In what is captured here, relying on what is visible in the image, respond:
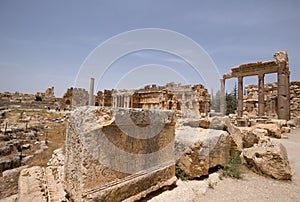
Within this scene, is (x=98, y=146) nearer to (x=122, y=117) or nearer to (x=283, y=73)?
(x=122, y=117)

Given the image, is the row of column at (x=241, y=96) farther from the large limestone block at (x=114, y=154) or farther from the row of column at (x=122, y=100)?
the large limestone block at (x=114, y=154)

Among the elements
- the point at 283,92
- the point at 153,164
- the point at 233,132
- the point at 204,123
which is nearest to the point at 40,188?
the point at 153,164

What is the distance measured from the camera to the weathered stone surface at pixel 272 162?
300 cm

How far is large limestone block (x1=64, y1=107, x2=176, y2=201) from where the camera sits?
1.69 meters

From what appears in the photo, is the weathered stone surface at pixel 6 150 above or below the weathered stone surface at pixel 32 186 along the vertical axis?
below

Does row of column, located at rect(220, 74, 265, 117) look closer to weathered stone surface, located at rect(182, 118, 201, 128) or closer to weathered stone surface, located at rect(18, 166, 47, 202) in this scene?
weathered stone surface, located at rect(182, 118, 201, 128)

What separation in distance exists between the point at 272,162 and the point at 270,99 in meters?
20.9

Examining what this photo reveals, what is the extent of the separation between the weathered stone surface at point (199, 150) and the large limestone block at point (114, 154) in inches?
26.9

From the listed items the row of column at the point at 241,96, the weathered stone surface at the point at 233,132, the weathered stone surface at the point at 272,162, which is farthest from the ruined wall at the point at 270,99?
the weathered stone surface at the point at 272,162

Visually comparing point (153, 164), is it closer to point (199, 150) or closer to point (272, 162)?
point (199, 150)

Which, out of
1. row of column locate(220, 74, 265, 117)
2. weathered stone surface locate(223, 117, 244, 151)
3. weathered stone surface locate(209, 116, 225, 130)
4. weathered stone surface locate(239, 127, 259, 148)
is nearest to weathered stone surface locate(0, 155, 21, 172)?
weathered stone surface locate(209, 116, 225, 130)

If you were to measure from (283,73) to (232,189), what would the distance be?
47.4 feet

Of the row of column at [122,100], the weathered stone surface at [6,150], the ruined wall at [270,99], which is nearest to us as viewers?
the weathered stone surface at [6,150]

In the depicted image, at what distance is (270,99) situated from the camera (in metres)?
19.9
